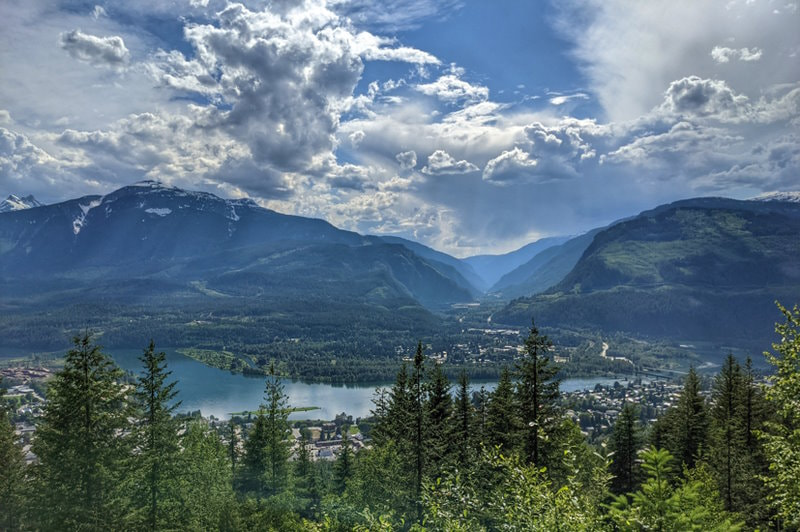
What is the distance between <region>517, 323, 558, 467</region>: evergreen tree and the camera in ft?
75.8

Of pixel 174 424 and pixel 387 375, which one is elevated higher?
pixel 174 424

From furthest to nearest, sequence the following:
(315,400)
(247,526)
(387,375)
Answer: (387,375) < (315,400) < (247,526)

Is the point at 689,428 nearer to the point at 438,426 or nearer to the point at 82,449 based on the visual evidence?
the point at 438,426

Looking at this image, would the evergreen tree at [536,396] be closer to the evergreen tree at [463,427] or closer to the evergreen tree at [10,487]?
the evergreen tree at [463,427]

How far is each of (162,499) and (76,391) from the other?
764cm

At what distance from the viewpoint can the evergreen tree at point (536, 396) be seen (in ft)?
75.8

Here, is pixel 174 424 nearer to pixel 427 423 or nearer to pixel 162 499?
pixel 162 499

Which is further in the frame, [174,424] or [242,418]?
[242,418]

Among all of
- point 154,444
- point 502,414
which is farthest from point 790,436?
point 154,444

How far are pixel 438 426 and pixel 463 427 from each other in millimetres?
5009

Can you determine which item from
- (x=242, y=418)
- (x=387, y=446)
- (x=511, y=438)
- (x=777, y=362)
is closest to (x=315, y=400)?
(x=242, y=418)

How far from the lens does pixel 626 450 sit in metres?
36.5

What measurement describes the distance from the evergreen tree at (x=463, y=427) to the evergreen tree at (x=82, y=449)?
19.5 m

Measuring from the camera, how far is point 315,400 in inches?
5694
